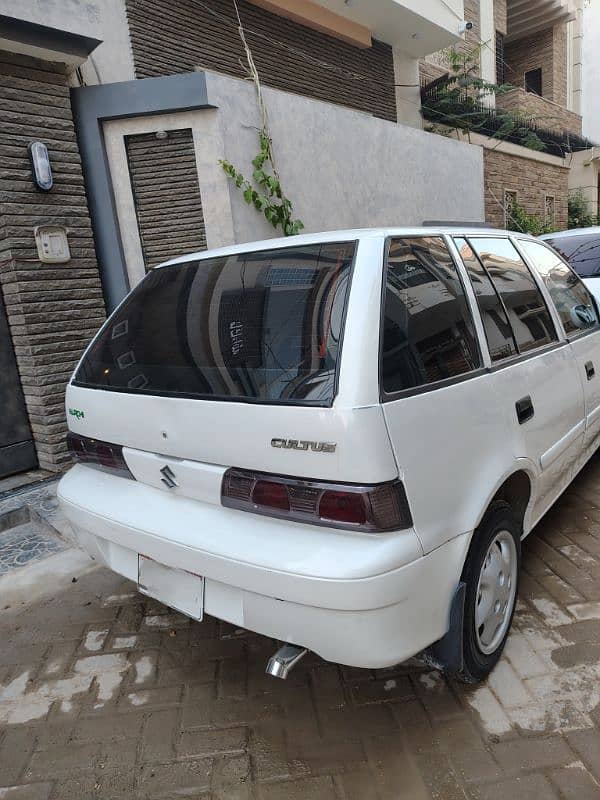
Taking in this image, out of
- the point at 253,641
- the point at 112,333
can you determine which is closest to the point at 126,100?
the point at 112,333

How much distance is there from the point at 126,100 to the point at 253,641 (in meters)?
4.70

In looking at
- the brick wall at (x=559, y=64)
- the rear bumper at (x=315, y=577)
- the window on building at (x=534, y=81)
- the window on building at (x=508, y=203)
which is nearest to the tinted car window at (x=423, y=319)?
the rear bumper at (x=315, y=577)

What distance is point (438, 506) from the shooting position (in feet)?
5.59

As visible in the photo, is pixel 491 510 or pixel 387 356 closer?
pixel 387 356

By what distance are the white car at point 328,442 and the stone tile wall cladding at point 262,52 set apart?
4.53 metres

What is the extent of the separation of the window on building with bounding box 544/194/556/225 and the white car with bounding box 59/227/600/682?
38.3ft

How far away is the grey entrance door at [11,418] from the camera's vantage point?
4457 millimetres

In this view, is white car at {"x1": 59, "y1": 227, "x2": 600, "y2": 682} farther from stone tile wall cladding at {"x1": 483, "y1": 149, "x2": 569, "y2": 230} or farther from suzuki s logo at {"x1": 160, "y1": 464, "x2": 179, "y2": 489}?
stone tile wall cladding at {"x1": 483, "y1": 149, "x2": 569, "y2": 230}

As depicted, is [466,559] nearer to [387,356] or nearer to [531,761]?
[531,761]

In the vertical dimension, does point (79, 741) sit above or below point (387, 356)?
below

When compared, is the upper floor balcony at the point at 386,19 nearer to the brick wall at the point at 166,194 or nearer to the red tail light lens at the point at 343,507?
the brick wall at the point at 166,194

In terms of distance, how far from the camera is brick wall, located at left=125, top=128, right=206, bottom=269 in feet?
16.9

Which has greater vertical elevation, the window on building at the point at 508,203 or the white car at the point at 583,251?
the window on building at the point at 508,203

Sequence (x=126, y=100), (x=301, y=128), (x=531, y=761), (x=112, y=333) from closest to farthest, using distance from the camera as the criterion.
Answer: (x=531, y=761)
(x=112, y=333)
(x=126, y=100)
(x=301, y=128)
